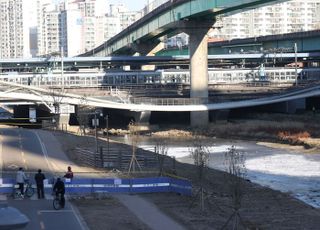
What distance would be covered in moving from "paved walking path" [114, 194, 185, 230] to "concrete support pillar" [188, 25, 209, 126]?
62.3m

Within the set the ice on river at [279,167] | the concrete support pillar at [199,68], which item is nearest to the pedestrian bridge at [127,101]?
the concrete support pillar at [199,68]

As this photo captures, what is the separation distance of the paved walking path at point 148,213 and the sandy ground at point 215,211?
0.99 feet

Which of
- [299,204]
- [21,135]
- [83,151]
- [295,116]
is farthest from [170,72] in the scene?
[299,204]

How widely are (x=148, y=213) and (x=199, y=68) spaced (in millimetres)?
69106

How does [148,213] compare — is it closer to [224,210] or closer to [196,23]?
[224,210]

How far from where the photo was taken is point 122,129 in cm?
9119

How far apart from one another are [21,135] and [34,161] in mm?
21142

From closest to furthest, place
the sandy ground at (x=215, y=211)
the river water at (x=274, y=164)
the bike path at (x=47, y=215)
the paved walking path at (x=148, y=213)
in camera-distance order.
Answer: the bike path at (x=47, y=215) → the paved walking path at (x=148, y=213) → the sandy ground at (x=215, y=211) → the river water at (x=274, y=164)

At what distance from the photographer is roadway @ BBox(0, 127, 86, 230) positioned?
2300 cm

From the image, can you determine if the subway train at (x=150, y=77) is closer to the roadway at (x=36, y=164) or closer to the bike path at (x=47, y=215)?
the roadway at (x=36, y=164)

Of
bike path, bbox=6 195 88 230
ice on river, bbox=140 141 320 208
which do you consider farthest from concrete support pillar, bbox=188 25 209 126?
bike path, bbox=6 195 88 230

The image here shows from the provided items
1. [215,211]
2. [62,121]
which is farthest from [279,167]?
[62,121]

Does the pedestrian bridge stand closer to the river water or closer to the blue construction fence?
the river water

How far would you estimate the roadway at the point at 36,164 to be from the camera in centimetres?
2300
